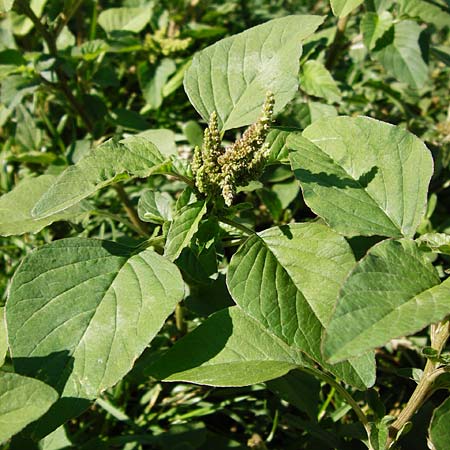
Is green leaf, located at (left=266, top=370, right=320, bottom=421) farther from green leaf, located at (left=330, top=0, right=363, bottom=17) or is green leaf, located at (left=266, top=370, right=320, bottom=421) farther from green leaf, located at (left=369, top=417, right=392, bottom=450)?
green leaf, located at (left=330, top=0, right=363, bottom=17)

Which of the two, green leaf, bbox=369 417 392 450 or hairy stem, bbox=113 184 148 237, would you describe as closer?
green leaf, bbox=369 417 392 450

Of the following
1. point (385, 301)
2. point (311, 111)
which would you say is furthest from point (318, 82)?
point (385, 301)

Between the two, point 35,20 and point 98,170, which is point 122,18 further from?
point 98,170

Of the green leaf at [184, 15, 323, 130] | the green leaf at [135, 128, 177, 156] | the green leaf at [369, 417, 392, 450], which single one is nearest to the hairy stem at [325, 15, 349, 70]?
the green leaf at [184, 15, 323, 130]

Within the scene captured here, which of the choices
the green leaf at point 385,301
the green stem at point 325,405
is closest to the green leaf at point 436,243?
the green leaf at point 385,301

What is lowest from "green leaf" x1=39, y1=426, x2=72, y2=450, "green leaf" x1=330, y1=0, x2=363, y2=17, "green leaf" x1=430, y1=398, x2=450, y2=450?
"green leaf" x1=39, y1=426, x2=72, y2=450

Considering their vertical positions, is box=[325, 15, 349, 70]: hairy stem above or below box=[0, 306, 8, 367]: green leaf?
above

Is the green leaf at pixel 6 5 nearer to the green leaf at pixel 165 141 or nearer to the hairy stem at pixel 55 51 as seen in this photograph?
the hairy stem at pixel 55 51

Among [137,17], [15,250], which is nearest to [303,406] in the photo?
[15,250]
